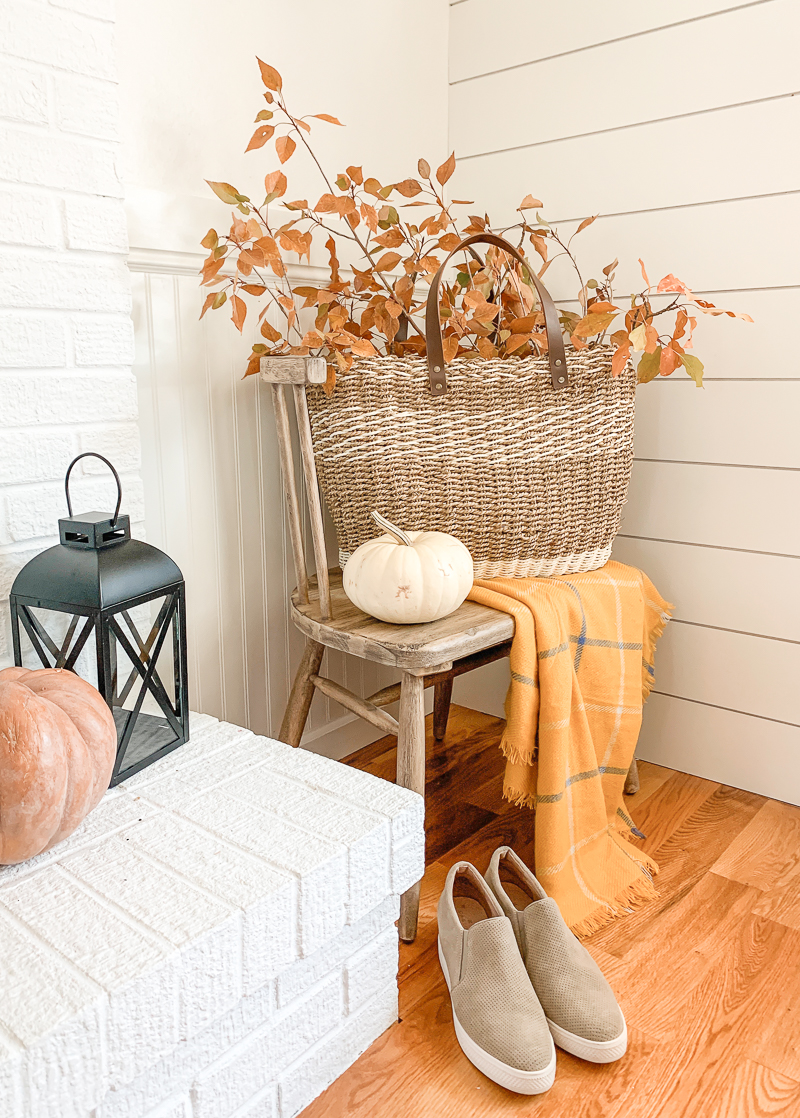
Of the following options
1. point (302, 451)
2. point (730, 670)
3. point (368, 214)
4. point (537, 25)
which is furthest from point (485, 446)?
point (537, 25)

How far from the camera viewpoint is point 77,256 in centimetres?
111

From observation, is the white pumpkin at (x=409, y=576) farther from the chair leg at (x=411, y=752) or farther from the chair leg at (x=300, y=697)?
the chair leg at (x=300, y=697)

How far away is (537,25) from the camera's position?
1.69 metres

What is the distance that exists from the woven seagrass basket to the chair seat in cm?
14

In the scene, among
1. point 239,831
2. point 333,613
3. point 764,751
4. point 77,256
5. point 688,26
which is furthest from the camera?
point 764,751

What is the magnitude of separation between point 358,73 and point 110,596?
1.18m

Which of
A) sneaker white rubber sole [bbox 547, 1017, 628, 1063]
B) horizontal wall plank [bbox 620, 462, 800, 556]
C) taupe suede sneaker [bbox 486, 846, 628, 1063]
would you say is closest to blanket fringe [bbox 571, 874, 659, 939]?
taupe suede sneaker [bbox 486, 846, 628, 1063]

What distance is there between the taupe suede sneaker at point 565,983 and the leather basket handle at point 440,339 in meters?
0.73

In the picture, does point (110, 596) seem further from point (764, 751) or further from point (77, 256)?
point (764, 751)

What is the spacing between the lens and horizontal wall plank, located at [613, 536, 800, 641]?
1547 mm

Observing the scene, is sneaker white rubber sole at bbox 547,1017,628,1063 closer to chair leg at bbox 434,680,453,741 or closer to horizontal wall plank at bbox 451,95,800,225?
chair leg at bbox 434,680,453,741

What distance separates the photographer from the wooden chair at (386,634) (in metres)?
1.19

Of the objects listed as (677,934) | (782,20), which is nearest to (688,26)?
(782,20)

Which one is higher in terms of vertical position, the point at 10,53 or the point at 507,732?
the point at 10,53
